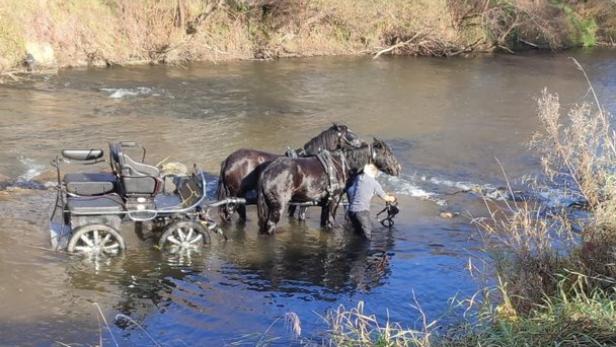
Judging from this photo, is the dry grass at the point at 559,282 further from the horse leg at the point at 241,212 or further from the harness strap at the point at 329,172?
the horse leg at the point at 241,212

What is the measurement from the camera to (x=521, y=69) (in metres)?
26.6

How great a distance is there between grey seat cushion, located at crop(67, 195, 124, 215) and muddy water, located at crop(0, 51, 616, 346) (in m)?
0.56

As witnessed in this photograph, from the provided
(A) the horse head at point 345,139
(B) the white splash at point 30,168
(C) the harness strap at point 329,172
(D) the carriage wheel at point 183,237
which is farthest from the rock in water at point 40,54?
(D) the carriage wheel at point 183,237

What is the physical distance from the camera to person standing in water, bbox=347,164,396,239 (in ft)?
30.2

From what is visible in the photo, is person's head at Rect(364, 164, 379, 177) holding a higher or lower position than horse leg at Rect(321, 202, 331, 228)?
higher

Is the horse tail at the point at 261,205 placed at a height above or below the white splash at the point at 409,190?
above

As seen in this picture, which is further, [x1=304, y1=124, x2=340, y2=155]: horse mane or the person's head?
[x1=304, y1=124, x2=340, y2=155]: horse mane

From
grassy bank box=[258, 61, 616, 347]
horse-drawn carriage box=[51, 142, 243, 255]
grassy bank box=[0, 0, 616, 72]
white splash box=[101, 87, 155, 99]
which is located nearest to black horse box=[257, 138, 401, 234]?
horse-drawn carriage box=[51, 142, 243, 255]

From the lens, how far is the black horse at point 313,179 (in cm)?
916

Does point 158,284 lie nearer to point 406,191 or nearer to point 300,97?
point 406,191

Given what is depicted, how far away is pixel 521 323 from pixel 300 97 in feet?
50.3

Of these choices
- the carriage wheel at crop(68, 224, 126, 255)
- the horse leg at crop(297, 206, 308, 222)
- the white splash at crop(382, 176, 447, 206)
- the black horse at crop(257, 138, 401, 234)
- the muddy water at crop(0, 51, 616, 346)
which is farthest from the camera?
the white splash at crop(382, 176, 447, 206)

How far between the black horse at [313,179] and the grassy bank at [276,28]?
13229mm

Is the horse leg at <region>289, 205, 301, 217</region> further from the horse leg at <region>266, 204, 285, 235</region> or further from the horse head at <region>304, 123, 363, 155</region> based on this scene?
the horse leg at <region>266, 204, 285, 235</region>
